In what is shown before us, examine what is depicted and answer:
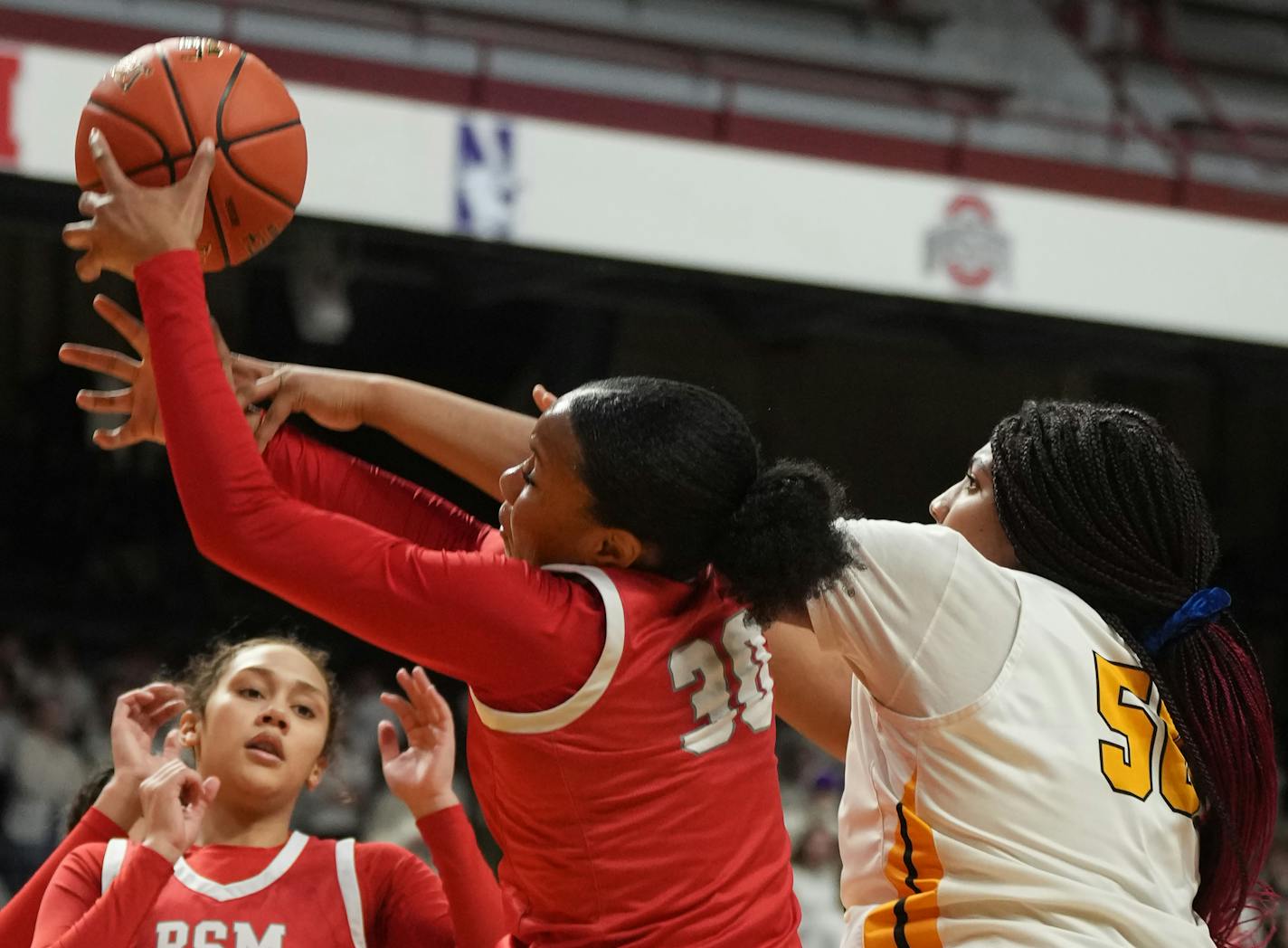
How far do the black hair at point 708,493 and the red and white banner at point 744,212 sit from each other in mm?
4801

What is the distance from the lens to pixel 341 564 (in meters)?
1.58

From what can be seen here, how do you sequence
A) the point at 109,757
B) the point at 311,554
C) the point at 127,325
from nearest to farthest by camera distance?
the point at 311,554
the point at 127,325
the point at 109,757

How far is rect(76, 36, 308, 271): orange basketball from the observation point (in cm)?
186

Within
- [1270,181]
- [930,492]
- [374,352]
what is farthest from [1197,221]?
[374,352]

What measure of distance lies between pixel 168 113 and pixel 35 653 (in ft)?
22.6

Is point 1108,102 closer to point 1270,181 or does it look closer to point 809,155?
point 1270,181

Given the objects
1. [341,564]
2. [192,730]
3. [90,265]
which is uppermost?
[90,265]

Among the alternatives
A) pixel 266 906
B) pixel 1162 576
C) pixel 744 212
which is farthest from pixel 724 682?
pixel 744 212

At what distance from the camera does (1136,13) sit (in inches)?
387

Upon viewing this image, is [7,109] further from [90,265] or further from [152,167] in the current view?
[90,265]

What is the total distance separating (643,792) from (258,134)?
3.05 ft

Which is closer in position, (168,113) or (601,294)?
(168,113)

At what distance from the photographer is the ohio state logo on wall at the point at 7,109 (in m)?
5.91

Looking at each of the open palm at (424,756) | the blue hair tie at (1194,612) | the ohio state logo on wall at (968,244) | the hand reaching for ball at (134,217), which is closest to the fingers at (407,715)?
the open palm at (424,756)
